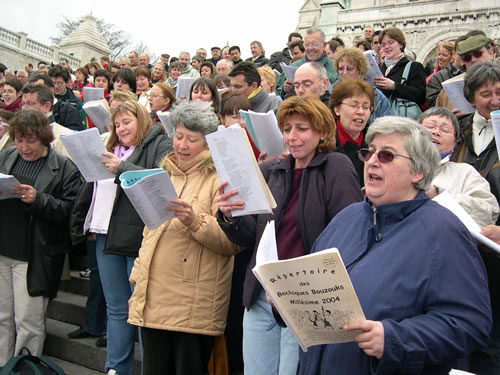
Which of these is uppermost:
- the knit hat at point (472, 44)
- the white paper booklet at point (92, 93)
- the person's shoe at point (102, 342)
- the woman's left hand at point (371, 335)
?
the knit hat at point (472, 44)

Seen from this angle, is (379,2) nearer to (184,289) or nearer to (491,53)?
(491,53)

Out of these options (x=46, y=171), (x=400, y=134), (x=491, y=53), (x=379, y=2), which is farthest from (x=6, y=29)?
(x=400, y=134)

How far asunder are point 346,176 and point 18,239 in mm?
3444

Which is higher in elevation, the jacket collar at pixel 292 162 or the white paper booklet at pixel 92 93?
the white paper booklet at pixel 92 93

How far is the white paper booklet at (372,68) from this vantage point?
5449mm

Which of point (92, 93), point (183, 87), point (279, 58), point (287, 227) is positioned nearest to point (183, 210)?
point (287, 227)

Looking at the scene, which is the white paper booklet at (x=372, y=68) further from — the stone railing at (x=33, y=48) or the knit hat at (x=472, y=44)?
the stone railing at (x=33, y=48)

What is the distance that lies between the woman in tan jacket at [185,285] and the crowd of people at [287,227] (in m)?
0.01

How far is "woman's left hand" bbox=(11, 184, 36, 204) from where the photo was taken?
441 cm

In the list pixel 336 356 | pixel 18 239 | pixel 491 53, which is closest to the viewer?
pixel 336 356

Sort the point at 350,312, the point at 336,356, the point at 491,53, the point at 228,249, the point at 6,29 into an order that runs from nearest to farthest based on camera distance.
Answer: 1. the point at 350,312
2. the point at 336,356
3. the point at 228,249
4. the point at 491,53
5. the point at 6,29

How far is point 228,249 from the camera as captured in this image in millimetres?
3383

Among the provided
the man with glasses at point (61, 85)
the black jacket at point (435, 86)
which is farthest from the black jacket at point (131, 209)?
the man with glasses at point (61, 85)

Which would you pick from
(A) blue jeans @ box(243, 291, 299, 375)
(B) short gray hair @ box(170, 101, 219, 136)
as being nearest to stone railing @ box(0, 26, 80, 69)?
(B) short gray hair @ box(170, 101, 219, 136)
